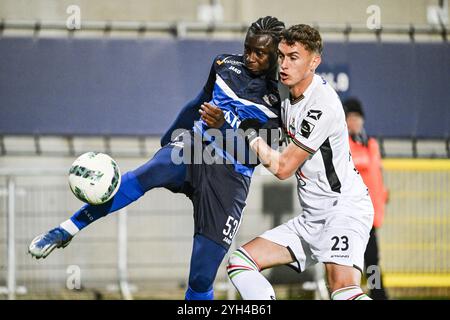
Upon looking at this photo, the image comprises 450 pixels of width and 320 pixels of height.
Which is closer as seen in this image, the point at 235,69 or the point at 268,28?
the point at 268,28

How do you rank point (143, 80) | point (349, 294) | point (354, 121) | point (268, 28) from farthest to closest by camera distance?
point (143, 80) → point (354, 121) → point (268, 28) → point (349, 294)

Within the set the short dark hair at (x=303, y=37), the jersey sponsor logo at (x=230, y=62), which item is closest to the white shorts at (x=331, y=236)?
the short dark hair at (x=303, y=37)

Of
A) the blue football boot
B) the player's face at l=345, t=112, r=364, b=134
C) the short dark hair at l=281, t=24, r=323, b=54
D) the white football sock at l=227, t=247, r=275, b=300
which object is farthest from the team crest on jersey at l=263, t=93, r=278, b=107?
the player's face at l=345, t=112, r=364, b=134

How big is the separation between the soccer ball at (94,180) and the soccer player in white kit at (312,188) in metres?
0.94

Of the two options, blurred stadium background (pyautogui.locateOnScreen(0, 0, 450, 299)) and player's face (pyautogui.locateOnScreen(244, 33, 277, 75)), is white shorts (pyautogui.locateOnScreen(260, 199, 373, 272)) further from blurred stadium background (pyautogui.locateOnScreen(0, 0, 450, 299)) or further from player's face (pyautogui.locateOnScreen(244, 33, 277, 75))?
blurred stadium background (pyautogui.locateOnScreen(0, 0, 450, 299))

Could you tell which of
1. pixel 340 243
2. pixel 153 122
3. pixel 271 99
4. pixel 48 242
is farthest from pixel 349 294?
pixel 153 122

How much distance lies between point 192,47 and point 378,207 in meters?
2.55

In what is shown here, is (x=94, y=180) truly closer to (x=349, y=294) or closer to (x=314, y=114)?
(x=314, y=114)

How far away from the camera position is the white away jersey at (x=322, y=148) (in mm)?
5258

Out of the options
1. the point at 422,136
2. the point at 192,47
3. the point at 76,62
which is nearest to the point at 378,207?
the point at 422,136

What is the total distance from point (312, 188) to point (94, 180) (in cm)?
141

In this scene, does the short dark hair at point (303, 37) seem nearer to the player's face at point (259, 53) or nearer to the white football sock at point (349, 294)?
the player's face at point (259, 53)

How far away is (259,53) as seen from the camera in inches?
220
